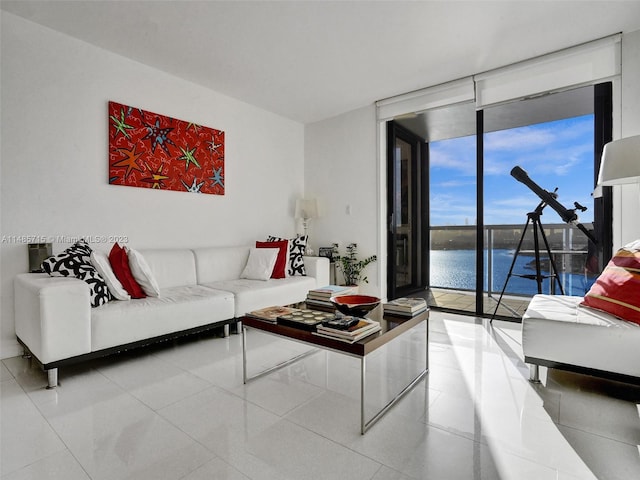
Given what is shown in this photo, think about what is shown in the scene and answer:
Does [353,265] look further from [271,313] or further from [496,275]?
[271,313]

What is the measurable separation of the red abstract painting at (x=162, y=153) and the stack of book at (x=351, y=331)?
2535 millimetres

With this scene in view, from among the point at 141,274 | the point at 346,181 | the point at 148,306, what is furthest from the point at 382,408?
the point at 346,181

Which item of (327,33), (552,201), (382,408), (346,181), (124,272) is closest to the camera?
(382,408)

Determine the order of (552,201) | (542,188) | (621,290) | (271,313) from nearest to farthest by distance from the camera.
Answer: (621,290), (271,313), (552,201), (542,188)

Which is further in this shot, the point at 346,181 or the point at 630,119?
the point at 346,181

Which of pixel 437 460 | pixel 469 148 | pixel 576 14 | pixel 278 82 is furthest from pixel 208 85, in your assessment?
pixel 437 460

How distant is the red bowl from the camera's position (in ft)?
6.58

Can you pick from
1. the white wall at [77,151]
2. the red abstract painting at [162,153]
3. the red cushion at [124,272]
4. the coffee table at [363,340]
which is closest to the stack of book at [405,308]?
the coffee table at [363,340]

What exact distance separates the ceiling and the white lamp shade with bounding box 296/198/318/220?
5.19 feet

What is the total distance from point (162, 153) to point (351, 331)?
282 cm

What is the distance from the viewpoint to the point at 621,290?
1905 mm

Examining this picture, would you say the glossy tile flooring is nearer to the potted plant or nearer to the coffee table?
the coffee table

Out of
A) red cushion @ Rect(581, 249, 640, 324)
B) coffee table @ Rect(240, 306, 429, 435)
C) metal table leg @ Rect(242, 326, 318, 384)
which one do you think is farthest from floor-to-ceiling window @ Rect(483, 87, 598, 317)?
metal table leg @ Rect(242, 326, 318, 384)

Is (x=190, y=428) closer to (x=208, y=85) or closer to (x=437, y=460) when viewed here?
(x=437, y=460)
